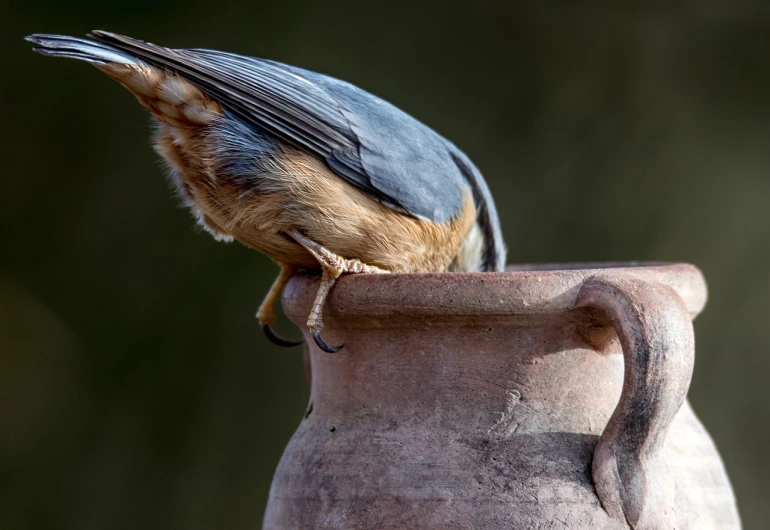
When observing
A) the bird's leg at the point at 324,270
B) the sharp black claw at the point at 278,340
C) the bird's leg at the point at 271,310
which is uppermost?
the bird's leg at the point at 324,270

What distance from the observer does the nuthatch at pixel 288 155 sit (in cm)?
172

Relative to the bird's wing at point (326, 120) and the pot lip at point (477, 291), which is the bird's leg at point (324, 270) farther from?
the bird's wing at point (326, 120)

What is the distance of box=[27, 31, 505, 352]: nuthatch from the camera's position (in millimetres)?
1724

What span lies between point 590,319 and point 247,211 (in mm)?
698

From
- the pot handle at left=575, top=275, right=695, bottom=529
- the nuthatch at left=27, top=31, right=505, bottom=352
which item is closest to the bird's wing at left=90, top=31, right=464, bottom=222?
the nuthatch at left=27, top=31, right=505, bottom=352

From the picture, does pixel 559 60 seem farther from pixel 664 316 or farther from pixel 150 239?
pixel 664 316

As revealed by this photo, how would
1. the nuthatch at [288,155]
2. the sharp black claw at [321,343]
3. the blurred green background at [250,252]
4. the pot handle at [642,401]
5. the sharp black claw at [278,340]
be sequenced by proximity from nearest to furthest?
the pot handle at [642,401]
the sharp black claw at [321,343]
the nuthatch at [288,155]
the sharp black claw at [278,340]
the blurred green background at [250,252]

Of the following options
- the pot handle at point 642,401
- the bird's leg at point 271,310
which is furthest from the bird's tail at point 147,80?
the pot handle at point 642,401

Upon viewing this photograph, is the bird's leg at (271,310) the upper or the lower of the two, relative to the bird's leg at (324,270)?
lower

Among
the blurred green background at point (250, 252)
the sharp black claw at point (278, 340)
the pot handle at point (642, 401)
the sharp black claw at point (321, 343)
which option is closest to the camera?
the pot handle at point (642, 401)

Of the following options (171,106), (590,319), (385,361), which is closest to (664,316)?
(590,319)

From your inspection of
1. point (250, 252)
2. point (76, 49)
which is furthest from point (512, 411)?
point (250, 252)

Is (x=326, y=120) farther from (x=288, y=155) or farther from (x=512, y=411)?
(x=512, y=411)

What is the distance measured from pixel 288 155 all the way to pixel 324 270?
245 millimetres
